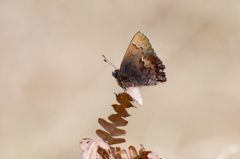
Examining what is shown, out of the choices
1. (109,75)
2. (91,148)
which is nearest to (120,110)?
(91,148)

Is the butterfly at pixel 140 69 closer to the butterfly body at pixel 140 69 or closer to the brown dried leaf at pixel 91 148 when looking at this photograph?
the butterfly body at pixel 140 69

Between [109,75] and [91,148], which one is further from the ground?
[109,75]


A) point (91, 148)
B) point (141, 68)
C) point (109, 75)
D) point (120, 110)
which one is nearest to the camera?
point (91, 148)

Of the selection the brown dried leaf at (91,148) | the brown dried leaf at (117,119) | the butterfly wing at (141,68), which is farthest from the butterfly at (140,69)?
the brown dried leaf at (91,148)

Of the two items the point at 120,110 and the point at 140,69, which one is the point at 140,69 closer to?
the point at 140,69

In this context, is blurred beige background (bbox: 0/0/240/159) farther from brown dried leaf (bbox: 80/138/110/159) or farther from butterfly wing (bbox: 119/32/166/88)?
brown dried leaf (bbox: 80/138/110/159)

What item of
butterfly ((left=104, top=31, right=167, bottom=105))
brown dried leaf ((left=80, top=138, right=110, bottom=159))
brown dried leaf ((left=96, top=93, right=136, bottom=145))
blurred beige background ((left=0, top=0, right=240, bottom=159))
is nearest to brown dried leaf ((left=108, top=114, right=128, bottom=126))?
brown dried leaf ((left=96, top=93, right=136, bottom=145))
